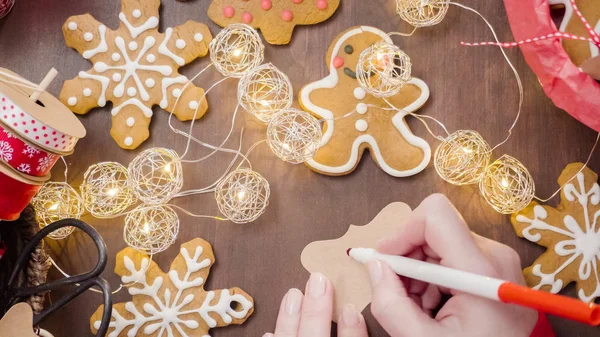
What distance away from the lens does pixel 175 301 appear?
1.02 m

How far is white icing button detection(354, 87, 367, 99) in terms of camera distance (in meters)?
1.03

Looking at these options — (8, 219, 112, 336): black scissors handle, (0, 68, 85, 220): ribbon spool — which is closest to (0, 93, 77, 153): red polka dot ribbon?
(0, 68, 85, 220): ribbon spool

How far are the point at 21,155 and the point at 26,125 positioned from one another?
0.05m

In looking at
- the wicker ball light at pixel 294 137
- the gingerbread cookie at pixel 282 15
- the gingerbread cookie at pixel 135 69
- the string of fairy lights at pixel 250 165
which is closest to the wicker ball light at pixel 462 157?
the string of fairy lights at pixel 250 165

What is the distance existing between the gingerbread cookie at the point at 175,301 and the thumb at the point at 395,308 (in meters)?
0.23

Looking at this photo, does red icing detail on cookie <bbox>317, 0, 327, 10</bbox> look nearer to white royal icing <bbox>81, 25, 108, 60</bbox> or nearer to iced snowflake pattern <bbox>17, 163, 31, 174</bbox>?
white royal icing <bbox>81, 25, 108, 60</bbox>

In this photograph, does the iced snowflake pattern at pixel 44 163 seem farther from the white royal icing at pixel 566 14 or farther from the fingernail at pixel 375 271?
the white royal icing at pixel 566 14

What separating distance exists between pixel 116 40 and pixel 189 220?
357 mm

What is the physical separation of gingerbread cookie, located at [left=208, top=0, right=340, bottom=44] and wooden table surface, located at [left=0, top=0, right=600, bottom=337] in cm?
2

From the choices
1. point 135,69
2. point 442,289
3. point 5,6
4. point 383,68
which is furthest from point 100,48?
point 442,289

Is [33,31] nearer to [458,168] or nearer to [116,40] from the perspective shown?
[116,40]

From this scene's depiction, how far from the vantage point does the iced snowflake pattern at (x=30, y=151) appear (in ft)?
2.74

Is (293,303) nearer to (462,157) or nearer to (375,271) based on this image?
(375,271)

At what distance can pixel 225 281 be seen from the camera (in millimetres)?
1027
